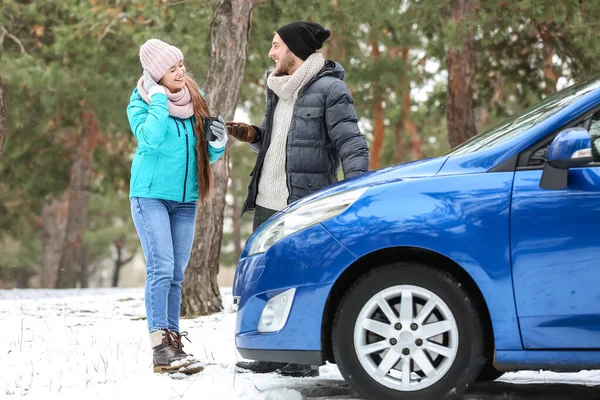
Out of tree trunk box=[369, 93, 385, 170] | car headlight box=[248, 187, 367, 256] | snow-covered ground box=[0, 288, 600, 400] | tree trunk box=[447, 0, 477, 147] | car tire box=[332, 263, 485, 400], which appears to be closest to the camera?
car tire box=[332, 263, 485, 400]

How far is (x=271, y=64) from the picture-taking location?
17.9 m

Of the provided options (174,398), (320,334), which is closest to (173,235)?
(174,398)

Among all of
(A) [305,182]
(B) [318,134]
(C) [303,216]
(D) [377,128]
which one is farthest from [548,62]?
(C) [303,216]

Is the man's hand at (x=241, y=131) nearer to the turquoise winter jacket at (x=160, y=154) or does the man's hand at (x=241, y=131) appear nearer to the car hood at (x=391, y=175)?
the turquoise winter jacket at (x=160, y=154)

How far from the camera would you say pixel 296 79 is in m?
5.95

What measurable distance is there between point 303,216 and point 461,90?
1052 centimetres

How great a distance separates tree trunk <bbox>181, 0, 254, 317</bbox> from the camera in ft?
33.1

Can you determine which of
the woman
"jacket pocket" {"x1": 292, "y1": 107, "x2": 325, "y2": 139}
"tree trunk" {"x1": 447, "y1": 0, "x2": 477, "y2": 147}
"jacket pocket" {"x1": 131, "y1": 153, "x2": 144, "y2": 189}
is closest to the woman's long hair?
Answer: the woman

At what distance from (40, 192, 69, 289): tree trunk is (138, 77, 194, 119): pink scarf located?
18422mm

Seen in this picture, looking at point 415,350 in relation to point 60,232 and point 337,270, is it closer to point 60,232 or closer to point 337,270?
point 337,270

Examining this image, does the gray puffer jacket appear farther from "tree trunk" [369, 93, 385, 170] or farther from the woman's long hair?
"tree trunk" [369, 93, 385, 170]

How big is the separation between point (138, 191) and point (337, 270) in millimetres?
1641

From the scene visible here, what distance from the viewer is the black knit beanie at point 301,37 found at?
5984mm

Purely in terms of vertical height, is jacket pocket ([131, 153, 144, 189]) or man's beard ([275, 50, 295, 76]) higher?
man's beard ([275, 50, 295, 76])
